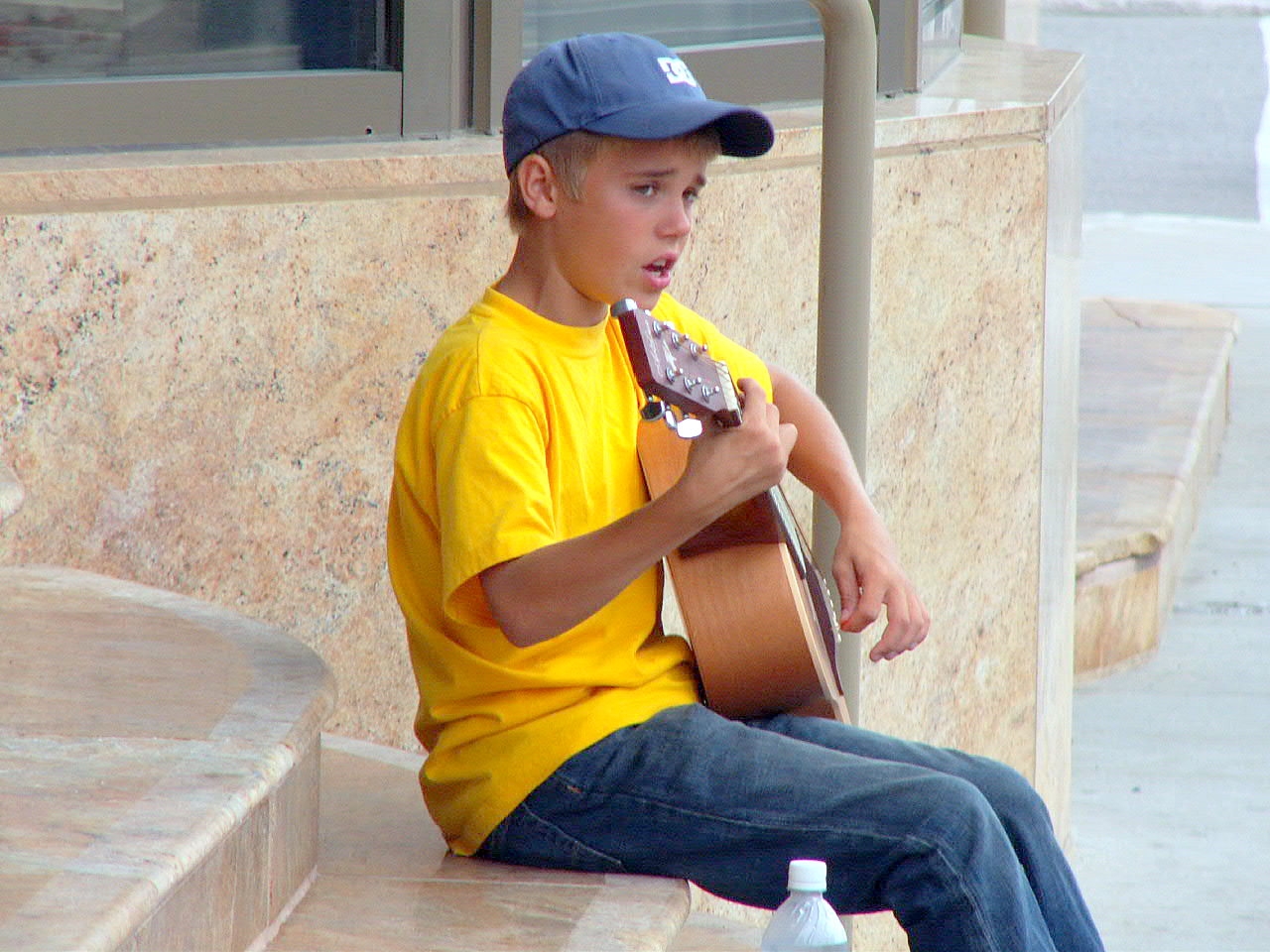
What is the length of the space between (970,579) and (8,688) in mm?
2201

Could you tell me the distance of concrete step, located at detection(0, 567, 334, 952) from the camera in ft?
6.64

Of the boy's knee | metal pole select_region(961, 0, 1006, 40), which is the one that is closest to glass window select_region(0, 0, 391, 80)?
the boy's knee

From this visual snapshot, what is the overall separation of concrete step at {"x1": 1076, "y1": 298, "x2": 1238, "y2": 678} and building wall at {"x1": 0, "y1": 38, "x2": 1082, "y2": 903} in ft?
7.37

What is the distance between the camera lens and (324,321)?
3232 mm

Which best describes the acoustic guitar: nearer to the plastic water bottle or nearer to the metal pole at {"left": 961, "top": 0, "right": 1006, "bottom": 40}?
the plastic water bottle

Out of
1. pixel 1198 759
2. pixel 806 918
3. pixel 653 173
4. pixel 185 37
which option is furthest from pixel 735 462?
pixel 1198 759

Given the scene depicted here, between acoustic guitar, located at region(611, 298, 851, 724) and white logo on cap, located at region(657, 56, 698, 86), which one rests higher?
white logo on cap, located at region(657, 56, 698, 86)

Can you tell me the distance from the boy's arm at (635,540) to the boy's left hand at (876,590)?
0.43 m

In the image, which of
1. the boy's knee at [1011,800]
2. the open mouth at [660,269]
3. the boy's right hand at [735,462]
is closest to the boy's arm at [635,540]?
the boy's right hand at [735,462]

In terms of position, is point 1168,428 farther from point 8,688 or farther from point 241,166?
point 8,688

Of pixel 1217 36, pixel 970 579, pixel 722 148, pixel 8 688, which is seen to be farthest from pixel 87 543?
pixel 1217 36

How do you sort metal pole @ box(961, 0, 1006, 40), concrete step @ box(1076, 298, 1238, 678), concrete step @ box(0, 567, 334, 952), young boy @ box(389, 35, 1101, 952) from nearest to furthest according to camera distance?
concrete step @ box(0, 567, 334, 952)
young boy @ box(389, 35, 1101, 952)
metal pole @ box(961, 0, 1006, 40)
concrete step @ box(1076, 298, 1238, 678)

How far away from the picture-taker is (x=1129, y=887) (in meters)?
4.88

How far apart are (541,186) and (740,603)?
552mm
